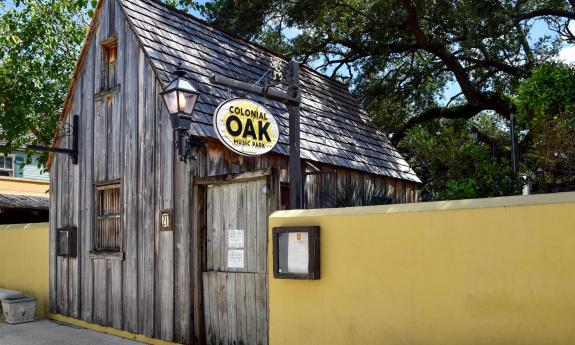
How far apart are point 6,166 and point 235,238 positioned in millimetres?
20855

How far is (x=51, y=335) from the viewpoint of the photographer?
8.59m

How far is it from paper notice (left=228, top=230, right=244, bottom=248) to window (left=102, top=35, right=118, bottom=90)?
152 inches

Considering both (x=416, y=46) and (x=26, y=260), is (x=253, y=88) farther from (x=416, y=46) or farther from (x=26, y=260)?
(x=416, y=46)

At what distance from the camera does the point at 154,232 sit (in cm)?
791

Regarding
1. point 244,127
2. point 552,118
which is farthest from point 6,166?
point 552,118

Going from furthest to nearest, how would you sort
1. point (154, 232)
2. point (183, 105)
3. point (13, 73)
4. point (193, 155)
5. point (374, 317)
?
1. point (13, 73)
2. point (154, 232)
3. point (193, 155)
4. point (183, 105)
5. point (374, 317)

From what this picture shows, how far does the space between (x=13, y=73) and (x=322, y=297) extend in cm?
1314

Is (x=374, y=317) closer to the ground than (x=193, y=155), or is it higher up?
closer to the ground

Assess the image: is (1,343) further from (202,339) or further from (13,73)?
(13,73)

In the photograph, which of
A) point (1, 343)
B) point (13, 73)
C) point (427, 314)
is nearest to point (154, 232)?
point (1, 343)

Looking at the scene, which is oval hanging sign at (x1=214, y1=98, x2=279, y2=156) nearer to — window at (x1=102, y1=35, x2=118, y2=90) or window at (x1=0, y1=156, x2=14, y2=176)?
window at (x1=102, y1=35, x2=118, y2=90)

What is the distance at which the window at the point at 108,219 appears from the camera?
29.0ft

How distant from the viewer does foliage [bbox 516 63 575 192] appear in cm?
645

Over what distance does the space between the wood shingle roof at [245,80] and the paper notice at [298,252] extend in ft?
7.23
